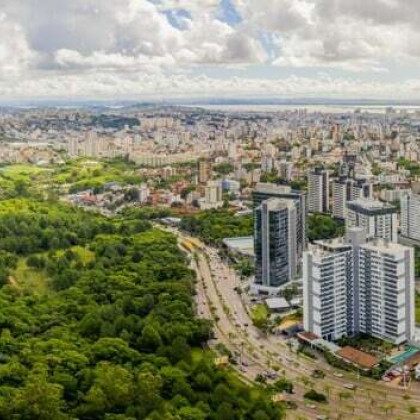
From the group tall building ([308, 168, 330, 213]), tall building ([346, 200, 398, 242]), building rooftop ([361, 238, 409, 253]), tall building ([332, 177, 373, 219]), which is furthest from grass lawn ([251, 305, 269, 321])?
tall building ([308, 168, 330, 213])

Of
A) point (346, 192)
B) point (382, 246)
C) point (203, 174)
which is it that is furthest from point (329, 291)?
point (203, 174)

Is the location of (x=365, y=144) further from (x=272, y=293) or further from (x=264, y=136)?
(x=272, y=293)

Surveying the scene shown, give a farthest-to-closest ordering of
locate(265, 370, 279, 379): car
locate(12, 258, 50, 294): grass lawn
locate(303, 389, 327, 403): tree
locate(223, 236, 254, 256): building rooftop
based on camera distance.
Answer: locate(223, 236, 254, 256): building rooftop
locate(12, 258, 50, 294): grass lawn
locate(265, 370, 279, 379): car
locate(303, 389, 327, 403): tree

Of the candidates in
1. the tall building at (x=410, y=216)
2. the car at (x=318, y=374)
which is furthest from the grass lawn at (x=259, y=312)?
the tall building at (x=410, y=216)

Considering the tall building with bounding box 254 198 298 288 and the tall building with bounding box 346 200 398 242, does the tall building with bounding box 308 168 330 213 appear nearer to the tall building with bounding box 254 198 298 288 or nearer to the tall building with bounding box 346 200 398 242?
the tall building with bounding box 346 200 398 242

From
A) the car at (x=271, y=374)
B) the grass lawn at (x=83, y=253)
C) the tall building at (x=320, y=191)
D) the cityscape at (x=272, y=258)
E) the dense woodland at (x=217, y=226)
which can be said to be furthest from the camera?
the tall building at (x=320, y=191)

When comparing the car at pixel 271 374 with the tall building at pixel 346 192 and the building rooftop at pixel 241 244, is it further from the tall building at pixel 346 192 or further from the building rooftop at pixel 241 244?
the tall building at pixel 346 192

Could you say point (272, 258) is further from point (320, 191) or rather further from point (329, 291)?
→ point (320, 191)
